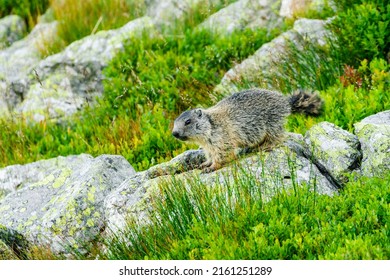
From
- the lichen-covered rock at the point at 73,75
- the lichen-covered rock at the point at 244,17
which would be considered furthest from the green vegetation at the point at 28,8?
the lichen-covered rock at the point at 244,17

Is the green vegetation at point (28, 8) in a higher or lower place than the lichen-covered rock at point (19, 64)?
higher

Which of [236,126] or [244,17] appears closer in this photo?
[236,126]

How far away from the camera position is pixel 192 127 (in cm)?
906

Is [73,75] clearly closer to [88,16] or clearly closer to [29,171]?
[88,16]

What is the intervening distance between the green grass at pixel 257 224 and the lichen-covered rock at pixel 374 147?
0.38 metres

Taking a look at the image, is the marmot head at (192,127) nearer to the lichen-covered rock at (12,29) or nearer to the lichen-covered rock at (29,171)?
the lichen-covered rock at (29,171)

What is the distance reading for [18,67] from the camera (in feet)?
51.3

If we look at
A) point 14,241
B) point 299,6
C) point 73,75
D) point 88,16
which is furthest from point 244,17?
point 14,241

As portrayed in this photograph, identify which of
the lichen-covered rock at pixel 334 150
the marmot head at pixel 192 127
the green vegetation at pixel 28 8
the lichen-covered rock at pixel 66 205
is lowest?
the lichen-covered rock at pixel 66 205

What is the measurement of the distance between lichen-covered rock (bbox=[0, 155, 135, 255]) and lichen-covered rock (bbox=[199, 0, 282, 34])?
18.9ft

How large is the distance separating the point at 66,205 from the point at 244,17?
24.1 feet

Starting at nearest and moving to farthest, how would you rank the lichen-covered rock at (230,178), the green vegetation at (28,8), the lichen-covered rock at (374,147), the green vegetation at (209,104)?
the green vegetation at (209,104) < the lichen-covered rock at (230,178) < the lichen-covered rock at (374,147) < the green vegetation at (28,8)

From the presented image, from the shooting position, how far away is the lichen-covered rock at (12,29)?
1688 cm

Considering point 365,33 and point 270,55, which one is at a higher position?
point 365,33
